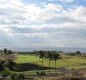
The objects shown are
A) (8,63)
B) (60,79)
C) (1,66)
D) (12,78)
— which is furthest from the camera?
(8,63)

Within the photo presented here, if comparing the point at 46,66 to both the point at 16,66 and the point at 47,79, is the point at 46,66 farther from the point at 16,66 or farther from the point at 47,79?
the point at 47,79

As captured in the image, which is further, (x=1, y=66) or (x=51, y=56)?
(x=51, y=56)

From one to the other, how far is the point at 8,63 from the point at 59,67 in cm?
2629

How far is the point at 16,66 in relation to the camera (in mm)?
146625

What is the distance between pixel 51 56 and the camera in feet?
494

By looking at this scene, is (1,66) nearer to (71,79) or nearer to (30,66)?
(30,66)

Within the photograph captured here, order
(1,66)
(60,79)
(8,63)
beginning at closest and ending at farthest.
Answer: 1. (60,79)
2. (1,66)
3. (8,63)

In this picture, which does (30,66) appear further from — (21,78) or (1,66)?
(21,78)

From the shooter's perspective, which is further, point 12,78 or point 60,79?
point 60,79

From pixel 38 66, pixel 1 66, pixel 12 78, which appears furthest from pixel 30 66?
pixel 12 78

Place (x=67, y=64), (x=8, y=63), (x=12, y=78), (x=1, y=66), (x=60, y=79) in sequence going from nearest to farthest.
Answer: (x=12, y=78) → (x=60, y=79) → (x=1, y=66) → (x=8, y=63) → (x=67, y=64)

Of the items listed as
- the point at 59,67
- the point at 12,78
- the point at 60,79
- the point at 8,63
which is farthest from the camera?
the point at 59,67

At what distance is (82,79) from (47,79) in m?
12.1

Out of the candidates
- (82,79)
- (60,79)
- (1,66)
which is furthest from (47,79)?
(1,66)
